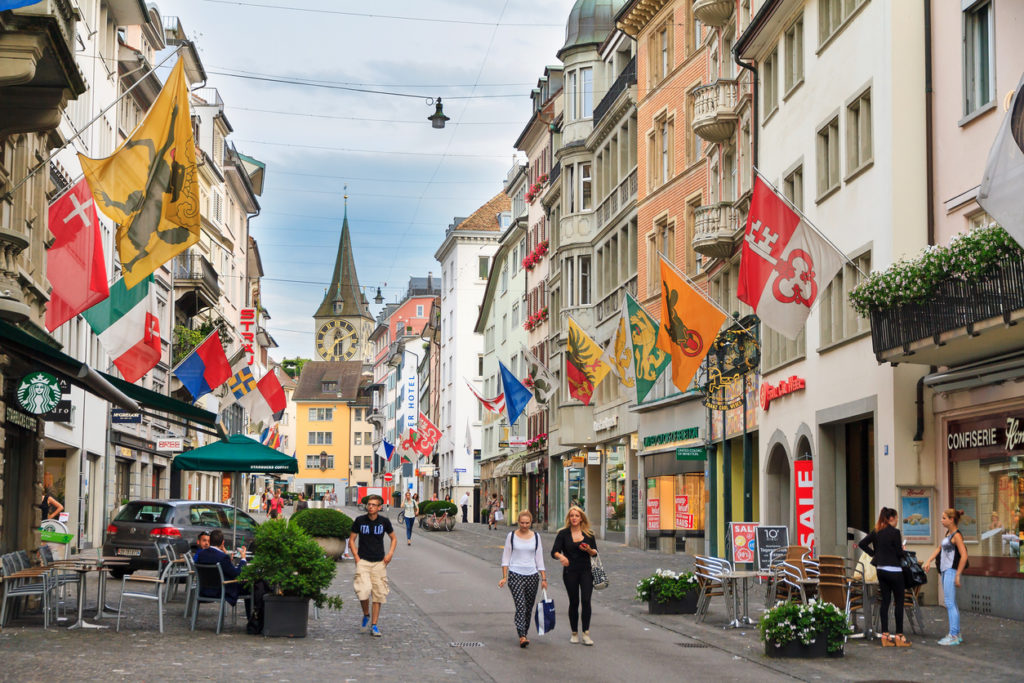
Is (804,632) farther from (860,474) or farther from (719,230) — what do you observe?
(719,230)

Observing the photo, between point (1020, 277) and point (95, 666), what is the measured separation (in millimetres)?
11696

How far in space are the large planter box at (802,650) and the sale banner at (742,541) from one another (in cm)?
683

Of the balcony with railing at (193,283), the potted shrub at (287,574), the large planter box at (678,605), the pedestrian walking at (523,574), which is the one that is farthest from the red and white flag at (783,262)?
the balcony with railing at (193,283)

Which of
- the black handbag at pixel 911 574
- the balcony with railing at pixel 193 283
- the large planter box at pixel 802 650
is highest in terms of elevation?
the balcony with railing at pixel 193 283

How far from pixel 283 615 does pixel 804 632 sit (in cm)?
626

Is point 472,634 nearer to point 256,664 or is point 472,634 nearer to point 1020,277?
point 256,664

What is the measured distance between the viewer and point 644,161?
153ft

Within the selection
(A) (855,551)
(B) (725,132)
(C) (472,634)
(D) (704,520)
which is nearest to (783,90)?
(B) (725,132)

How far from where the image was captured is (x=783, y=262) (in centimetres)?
2050

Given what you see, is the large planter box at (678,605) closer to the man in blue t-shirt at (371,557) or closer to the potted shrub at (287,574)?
the man in blue t-shirt at (371,557)

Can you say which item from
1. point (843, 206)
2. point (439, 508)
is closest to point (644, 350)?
point (843, 206)

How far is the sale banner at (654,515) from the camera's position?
144 feet

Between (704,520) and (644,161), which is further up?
(644,161)

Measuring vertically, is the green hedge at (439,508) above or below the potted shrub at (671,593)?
above
